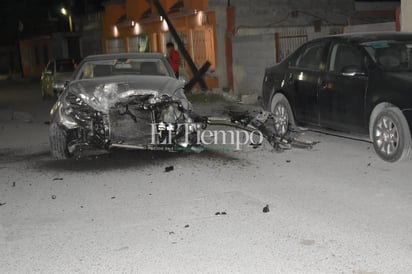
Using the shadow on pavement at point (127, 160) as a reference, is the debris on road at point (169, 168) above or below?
above

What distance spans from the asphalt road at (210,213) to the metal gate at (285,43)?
7304 mm

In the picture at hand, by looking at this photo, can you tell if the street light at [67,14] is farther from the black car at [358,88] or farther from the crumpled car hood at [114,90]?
the black car at [358,88]

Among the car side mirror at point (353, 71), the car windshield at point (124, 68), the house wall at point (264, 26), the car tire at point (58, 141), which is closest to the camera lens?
the car side mirror at point (353, 71)

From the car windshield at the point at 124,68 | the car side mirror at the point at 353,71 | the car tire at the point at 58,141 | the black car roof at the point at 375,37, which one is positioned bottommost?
the car tire at the point at 58,141

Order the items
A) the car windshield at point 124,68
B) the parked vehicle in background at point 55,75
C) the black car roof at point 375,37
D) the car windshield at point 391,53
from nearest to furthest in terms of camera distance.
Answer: the car windshield at point 391,53
the black car roof at point 375,37
the car windshield at point 124,68
the parked vehicle in background at point 55,75

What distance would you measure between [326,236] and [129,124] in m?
4.51

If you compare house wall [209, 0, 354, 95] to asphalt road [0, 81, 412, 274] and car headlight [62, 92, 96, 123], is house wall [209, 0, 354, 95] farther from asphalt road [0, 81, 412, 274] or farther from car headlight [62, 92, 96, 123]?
car headlight [62, 92, 96, 123]

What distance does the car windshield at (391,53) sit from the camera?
8250mm

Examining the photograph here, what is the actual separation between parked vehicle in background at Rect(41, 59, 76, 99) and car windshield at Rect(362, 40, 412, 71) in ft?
47.3

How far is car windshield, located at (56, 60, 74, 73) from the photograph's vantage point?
72.5ft

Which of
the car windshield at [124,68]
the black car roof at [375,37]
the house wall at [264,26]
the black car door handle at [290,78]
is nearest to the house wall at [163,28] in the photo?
the house wall at [264,26]

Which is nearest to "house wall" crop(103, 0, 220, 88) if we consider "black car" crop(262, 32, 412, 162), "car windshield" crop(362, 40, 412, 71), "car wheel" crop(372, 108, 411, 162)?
"black car" crop(262, 32, 412, 162)

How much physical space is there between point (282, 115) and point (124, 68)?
9.96ft

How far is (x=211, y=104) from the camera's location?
1725cm
